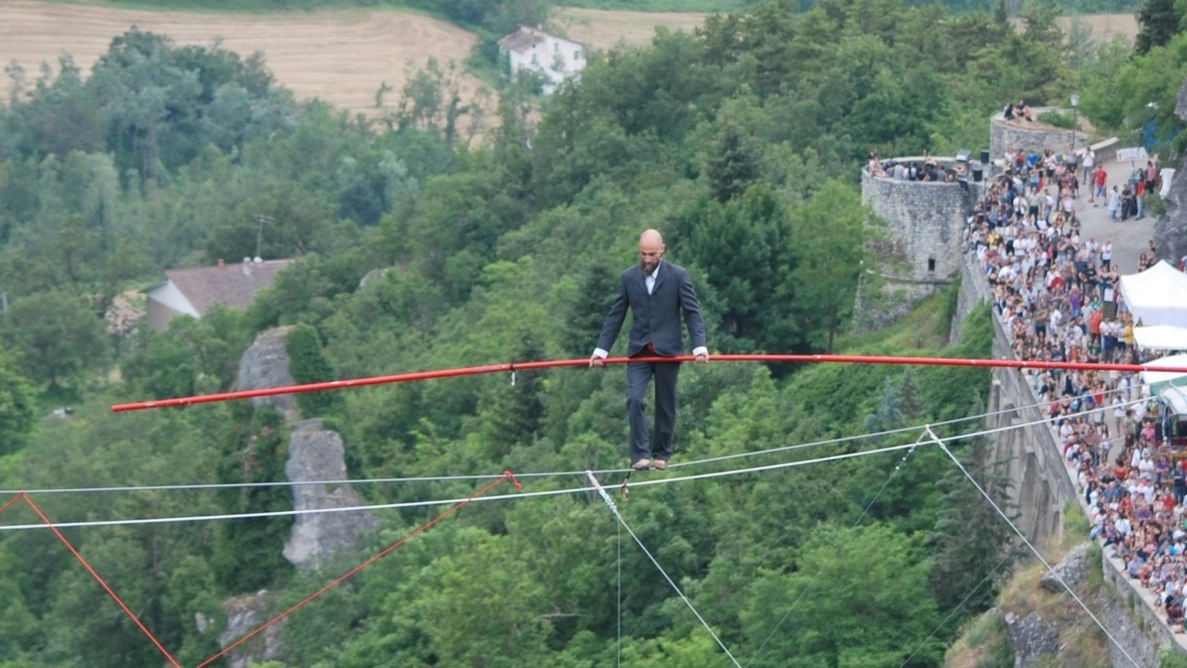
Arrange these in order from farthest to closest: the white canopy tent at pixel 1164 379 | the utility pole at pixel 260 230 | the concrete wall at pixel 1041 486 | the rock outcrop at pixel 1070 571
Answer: the utility pole at pixel 260 230 → the rock outcrop at pixel 1070 571 → the white canopy tent at pixel 1164 379 → the concrete wall at pixel 1041 486

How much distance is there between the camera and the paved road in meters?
42.4

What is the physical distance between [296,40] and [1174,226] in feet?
372

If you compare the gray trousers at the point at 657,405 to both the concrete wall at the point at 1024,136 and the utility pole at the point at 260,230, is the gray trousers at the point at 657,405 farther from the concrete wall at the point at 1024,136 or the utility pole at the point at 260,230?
the utility pole at the point at 260,230

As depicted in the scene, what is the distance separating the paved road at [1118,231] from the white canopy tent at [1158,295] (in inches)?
204

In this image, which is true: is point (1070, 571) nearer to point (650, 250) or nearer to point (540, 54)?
point (650, 250)

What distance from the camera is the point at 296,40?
150 metres

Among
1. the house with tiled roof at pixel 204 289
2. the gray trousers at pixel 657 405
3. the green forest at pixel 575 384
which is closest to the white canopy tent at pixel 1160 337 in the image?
the green forest at pixel 575 384

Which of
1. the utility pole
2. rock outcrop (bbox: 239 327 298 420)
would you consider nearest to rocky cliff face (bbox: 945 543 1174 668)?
rock outcrop (bbox: 239 327 298 420)

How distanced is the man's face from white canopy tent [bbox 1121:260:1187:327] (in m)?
14.5

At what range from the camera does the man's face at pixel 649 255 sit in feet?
70.5

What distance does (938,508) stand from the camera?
41.5 m

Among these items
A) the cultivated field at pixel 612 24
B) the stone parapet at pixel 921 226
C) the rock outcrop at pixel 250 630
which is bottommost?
the cultivated field at pixel 612 24

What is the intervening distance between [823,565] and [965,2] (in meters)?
89.1

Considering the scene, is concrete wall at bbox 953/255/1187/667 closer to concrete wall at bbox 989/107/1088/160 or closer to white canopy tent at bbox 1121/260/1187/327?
white canopy tent at bbox 1121/260/1187/327
